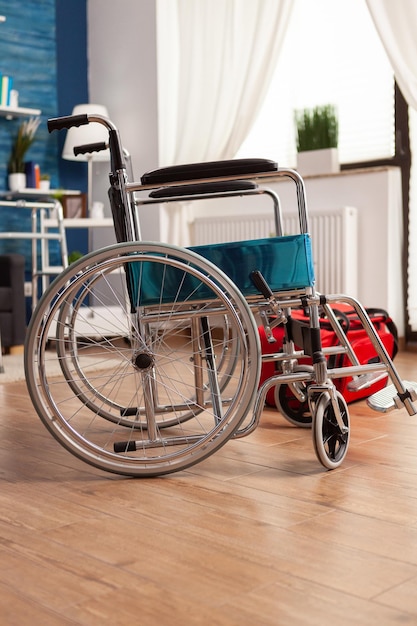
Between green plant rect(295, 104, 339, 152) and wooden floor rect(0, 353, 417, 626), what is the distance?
2.38 metres

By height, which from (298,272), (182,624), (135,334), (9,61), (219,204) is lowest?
(182,624)

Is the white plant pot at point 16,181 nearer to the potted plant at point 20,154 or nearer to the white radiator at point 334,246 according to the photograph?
the potted plant at point 20,154

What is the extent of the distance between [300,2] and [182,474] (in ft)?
10.4

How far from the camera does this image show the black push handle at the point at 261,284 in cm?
168

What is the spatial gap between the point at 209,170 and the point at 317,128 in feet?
8.19

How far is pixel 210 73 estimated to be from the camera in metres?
4.41

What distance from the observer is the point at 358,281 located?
3.97 meters

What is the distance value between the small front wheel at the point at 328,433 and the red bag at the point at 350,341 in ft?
1.88

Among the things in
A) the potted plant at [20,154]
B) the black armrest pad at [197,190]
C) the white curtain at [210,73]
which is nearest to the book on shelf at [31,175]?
the potted plant at [20,154]

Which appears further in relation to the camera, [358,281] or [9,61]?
[9,61]

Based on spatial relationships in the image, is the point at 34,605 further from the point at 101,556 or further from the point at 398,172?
the point at 398,172

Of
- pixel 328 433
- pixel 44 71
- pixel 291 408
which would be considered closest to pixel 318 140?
pixel 44 71

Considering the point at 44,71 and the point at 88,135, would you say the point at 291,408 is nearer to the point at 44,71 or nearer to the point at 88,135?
the point at 88,135

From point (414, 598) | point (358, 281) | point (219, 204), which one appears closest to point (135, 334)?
point (414, 598)
